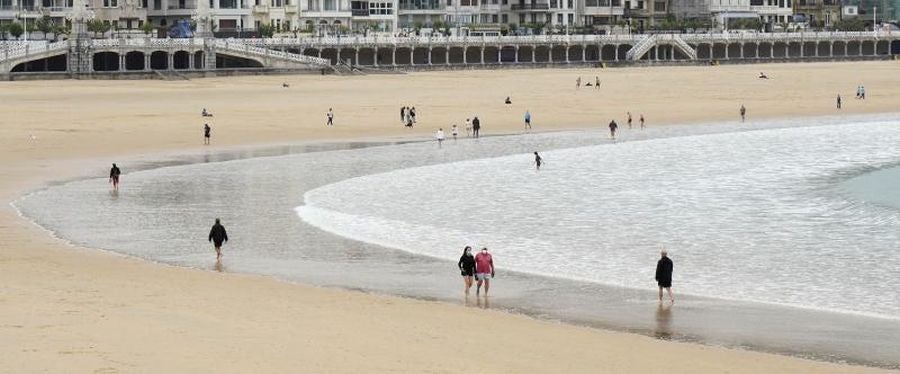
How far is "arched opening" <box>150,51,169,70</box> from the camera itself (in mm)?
110619

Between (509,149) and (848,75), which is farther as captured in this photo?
(848,75)

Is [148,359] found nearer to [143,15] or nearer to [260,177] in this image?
[260,177]

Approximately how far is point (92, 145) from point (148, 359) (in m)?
39.7

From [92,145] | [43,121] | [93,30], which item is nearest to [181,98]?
[43,121]

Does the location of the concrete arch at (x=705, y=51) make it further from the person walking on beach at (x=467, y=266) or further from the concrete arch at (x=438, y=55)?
the person walking on beach at (x=467, y=266)

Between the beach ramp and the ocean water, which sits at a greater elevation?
the beach ramp

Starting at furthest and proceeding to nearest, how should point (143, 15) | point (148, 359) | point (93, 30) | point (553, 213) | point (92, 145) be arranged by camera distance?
point (143, 15), point (93, 30), point (92, 145), point (553, 213), point (148, 359)

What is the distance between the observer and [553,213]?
39344 millimetres

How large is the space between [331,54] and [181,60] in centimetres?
1254

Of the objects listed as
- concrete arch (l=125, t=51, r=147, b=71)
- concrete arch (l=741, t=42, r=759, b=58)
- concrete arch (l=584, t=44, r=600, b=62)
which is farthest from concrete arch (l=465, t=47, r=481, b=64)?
concrete arch (l=125, t=51, r=147, b=71)

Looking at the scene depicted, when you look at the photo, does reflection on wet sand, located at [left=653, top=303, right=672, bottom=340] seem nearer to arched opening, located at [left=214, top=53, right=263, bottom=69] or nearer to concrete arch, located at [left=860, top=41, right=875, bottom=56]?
arched opening, located at [left=214, top=53, right=263, bottom=69]

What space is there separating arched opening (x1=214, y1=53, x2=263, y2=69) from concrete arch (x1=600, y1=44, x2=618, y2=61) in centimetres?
3637

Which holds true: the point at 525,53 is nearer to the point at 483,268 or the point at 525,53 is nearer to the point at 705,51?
the point at 705,51

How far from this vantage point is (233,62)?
111750 millimetres
